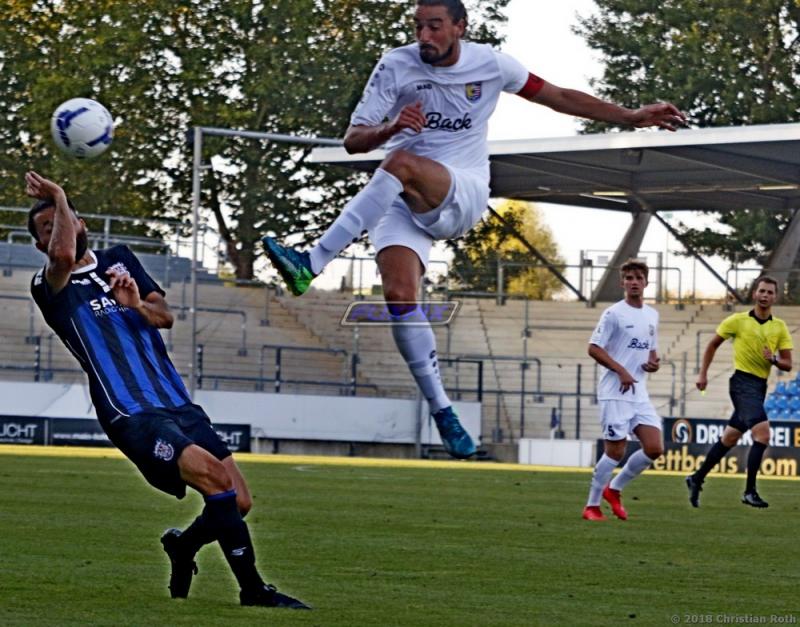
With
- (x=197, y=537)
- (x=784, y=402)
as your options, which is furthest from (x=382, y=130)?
(x=784, y=402)

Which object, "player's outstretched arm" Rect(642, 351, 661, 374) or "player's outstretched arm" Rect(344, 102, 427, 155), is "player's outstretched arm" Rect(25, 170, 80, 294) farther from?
"player's outstretched arm" Rect(642, 351, 661, 374)

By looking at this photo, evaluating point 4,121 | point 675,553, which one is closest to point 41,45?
point 4,121

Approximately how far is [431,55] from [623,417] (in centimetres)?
985

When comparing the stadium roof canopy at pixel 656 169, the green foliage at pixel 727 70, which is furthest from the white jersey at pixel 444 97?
the green foliage at pixel 727 70

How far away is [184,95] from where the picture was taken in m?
50.8

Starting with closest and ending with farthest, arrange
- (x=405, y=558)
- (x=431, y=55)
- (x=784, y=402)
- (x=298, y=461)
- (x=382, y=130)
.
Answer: (x=382, y=130) → (x=431, y=55) → (x=405, y=558) → (x=298, y=461) → (x=784, y=402)

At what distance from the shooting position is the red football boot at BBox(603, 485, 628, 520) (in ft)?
57.4

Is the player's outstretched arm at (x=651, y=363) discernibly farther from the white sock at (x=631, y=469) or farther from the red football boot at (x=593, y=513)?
the red football boot at (x=593, y=513)

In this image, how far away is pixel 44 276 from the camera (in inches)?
376

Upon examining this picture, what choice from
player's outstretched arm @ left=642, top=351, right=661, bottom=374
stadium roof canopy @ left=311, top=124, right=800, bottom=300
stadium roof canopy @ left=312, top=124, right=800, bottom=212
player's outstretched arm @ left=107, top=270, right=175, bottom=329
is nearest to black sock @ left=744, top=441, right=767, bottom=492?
player's outstretched arm @ left=642, top=351, right=661, bottom=374

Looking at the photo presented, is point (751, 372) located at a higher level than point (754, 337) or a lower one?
lower

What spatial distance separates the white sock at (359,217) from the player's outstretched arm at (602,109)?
3.46 feet

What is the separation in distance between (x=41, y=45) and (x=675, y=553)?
41.8 m

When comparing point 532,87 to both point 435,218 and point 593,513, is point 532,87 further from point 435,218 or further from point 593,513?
point 593,513
